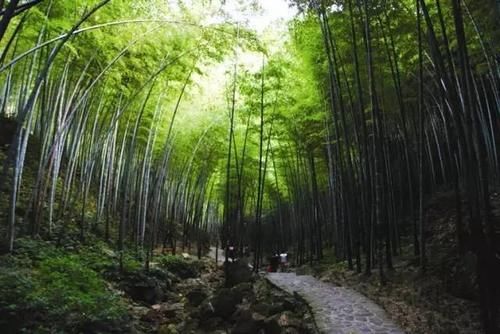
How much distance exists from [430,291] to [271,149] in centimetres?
832

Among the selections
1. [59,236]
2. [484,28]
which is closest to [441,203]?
[484,28]

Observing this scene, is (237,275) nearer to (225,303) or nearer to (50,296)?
(225,303)

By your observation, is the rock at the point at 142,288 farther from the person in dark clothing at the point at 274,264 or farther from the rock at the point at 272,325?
the person in dark clothing at the point at 274,264

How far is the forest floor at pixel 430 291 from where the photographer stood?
394 cm

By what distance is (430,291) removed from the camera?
483cm

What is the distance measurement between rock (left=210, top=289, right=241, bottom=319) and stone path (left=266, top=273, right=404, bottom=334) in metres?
0.93

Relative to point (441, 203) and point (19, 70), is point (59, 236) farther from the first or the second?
point (441, 203)

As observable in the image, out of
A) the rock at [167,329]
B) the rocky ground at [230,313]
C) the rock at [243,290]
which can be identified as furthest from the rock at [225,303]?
the rock at [167,329]

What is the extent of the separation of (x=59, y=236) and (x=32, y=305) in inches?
126

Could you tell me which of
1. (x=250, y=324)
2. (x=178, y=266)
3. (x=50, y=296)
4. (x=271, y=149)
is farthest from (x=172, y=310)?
(x=271, y=149)

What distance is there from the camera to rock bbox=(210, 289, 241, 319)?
239 inches

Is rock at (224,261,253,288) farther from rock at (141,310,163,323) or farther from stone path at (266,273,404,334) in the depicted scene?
rock at (141,310,163,323)

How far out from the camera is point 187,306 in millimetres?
7090

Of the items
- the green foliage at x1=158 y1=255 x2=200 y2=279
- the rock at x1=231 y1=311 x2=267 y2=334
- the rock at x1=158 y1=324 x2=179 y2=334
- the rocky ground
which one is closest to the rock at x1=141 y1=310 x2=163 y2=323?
the rocky ground
